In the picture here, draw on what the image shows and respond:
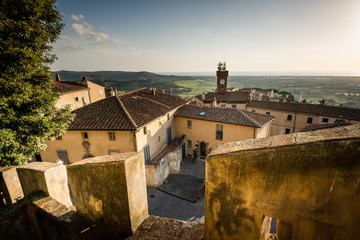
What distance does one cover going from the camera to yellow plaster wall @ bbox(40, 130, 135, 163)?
14.3 meters

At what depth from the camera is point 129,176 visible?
236 cm

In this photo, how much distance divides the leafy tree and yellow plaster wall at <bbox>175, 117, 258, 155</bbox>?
13.9 m

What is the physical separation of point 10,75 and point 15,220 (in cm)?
646

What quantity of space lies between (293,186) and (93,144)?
51.7 feet

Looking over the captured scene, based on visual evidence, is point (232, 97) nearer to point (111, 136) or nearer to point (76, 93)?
point (111, 136)

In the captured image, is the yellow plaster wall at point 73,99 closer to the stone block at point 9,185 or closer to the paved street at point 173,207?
the paved street at point 173,207

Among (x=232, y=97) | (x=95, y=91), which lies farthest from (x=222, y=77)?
(x=95, y=91)

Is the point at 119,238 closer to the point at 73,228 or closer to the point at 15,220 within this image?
the point at 73,228

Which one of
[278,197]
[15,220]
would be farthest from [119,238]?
[15,220]

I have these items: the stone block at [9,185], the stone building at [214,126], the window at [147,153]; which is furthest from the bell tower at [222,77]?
the stone block at [9,185]

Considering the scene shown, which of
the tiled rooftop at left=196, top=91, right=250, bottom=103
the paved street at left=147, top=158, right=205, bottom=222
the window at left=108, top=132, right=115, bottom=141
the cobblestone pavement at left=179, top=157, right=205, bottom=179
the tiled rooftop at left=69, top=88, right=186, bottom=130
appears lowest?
the paved street at left=147, top=158, right=205, bottom=222

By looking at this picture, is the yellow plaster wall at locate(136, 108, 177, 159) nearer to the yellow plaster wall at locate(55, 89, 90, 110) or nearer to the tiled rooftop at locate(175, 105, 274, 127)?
the tiled rooftop at locate(175, 105, 274, 127)

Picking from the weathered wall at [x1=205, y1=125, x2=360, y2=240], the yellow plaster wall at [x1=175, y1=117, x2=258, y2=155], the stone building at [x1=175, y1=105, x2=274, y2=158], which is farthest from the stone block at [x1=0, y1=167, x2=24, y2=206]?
the yellow plaster wall at [x1=175, y1=117, x2=258, y2=155]

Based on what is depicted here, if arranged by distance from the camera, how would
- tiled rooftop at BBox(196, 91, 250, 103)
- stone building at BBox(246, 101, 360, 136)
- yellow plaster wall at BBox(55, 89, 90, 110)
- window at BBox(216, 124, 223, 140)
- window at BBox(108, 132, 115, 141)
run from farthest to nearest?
tiled rooftop at BBox(196, 91, 250, 103)
stone building at BBox(246, 101, 360, 136)
yellow plaster wall at BBox(55, 89, 90, 110)
window at BBox(216, 124, 223, 140)
window at BBox(108, 132, 115, 141)
